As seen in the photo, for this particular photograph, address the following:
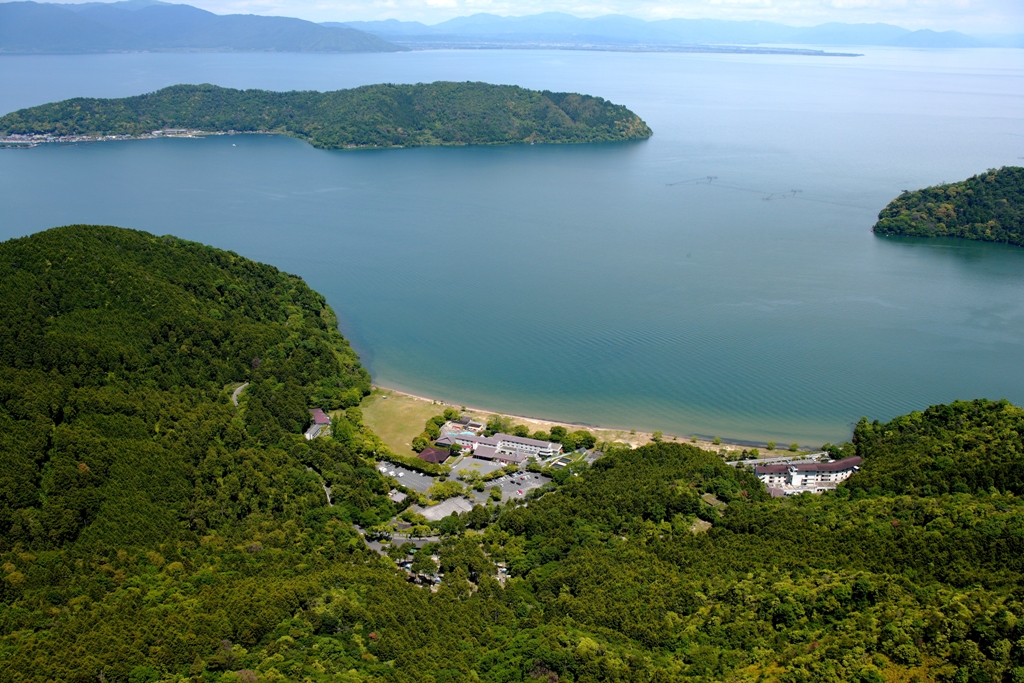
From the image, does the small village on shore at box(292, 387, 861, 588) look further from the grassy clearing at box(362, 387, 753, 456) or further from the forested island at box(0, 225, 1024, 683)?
the forested island at box(0, 225, 1024, 683)

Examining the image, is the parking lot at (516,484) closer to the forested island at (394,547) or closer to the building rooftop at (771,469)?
the forested island at (394,547)

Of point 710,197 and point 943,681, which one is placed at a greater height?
point 710,197

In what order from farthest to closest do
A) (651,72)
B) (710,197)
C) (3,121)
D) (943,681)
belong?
(651,72)
(3,121)
(710,197)
(943,681)

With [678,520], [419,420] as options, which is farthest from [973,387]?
[419,420]

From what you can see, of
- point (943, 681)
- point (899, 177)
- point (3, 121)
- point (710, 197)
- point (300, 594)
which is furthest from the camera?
point (3, 121)

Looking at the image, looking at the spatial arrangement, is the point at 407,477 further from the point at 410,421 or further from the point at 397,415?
the point at 397,415

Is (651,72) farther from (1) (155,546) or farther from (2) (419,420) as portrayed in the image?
(1) (155,546)

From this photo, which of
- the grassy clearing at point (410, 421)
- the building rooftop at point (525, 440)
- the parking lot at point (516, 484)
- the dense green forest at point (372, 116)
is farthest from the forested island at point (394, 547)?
the dense green forest at point (372, 116)
